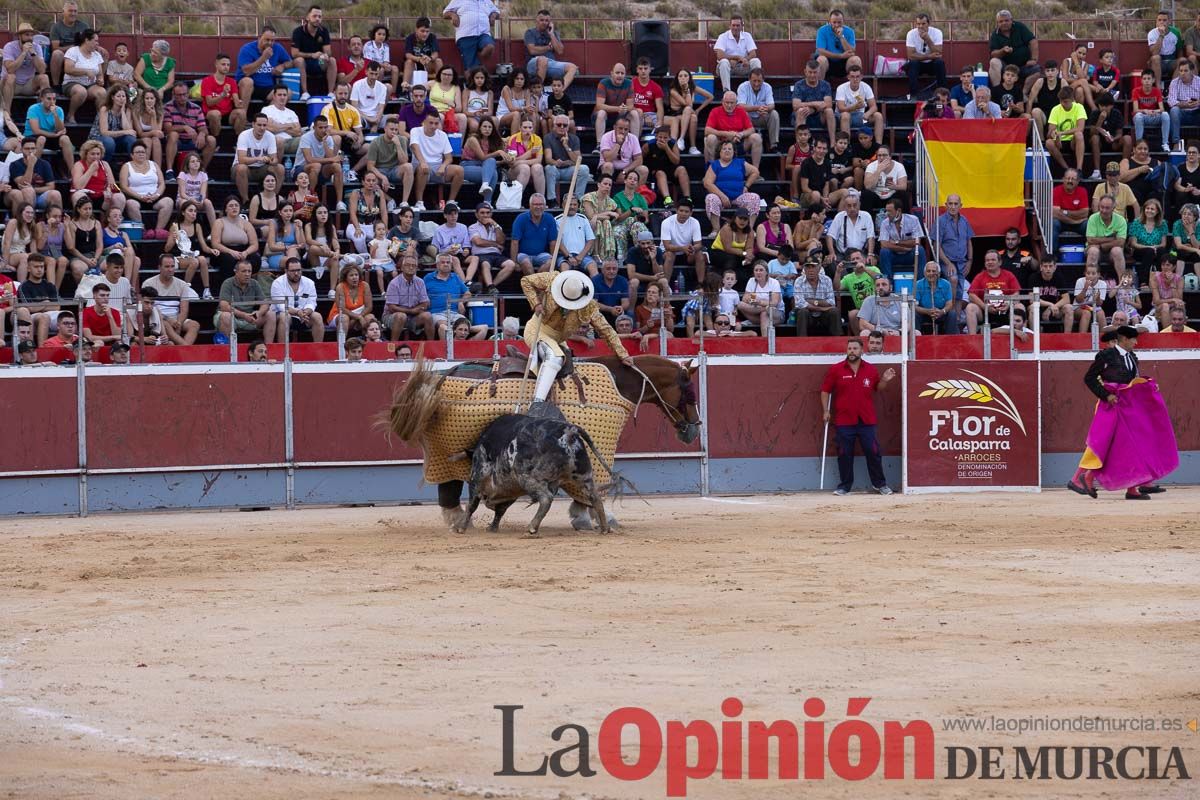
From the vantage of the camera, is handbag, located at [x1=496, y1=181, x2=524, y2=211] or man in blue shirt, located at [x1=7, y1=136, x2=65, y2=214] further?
handbag, located at [x1=496, y1=181, x2=524, y2=211]

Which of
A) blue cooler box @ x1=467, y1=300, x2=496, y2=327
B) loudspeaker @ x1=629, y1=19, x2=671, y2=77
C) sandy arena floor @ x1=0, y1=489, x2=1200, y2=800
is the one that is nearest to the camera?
sandy arena floor @ x1=0, y1=489, x2=1200, y2=800

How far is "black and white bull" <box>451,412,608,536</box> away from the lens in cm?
1235

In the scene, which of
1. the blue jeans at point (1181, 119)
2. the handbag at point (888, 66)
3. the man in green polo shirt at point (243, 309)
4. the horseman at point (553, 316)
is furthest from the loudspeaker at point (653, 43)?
the horseman at point (553, 316)

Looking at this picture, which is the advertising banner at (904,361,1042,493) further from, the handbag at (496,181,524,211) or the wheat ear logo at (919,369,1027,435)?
the handbag at (496,181,524,211)

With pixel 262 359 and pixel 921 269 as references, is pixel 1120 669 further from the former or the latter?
pixel 921 269

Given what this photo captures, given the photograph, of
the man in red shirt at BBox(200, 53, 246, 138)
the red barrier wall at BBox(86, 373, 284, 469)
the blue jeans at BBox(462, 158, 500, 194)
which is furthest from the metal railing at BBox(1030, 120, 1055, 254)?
the red barrier wall at BBox(86, 373, 284, 469)

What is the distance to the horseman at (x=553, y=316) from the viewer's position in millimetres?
12945

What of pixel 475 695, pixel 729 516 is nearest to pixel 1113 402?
pixel 729 516

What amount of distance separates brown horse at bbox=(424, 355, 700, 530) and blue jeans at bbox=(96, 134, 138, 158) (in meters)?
8.69

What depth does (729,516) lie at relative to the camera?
48.4ft

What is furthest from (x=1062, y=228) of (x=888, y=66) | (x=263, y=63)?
(x=263, y=63)

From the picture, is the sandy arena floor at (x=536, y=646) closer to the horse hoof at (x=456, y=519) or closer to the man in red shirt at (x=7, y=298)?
the horse hoof at (x=456, y=519)

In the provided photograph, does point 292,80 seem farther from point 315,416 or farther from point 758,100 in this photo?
point 315,416

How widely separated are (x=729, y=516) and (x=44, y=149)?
10.1 metres
